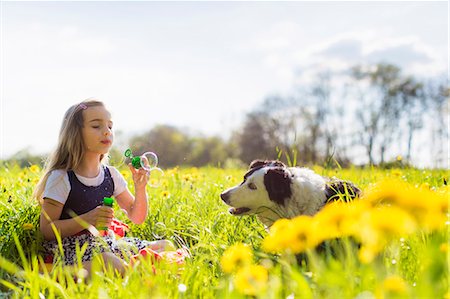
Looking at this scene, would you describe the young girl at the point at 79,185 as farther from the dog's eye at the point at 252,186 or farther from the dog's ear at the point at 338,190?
the dog's ear at the point at 338,190

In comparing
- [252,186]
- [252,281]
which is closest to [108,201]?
[252,186]

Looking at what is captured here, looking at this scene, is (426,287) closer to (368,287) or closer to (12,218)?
(368,287)

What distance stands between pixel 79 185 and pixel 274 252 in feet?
5.26

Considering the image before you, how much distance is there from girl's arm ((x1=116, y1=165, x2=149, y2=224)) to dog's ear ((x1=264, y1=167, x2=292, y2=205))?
1.01 metres

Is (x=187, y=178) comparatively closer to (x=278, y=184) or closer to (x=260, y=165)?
(x=260, y=165)

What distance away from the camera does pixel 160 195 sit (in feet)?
15.3

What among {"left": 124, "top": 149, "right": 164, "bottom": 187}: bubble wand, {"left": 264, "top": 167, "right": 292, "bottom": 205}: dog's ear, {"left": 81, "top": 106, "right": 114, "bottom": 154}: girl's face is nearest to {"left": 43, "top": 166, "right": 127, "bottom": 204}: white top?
{"left": 81, "top": 106, "right": 114, "bottom": 154}: girl's face

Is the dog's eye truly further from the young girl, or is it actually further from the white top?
the white top

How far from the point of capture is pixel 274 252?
266 cm

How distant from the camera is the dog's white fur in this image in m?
3.10

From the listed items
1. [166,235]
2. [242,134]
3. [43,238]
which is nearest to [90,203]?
[43,238]

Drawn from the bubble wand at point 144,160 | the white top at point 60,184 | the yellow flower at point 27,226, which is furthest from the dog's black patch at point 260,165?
the yellow flower at point 27,226

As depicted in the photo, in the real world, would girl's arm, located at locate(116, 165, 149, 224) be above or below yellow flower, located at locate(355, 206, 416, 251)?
below

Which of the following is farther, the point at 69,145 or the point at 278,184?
the point at 69,145
